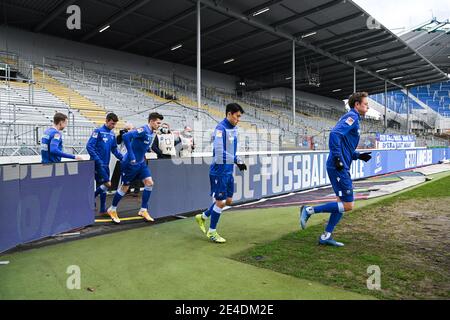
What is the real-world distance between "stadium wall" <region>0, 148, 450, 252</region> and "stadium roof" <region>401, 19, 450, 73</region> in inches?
1896

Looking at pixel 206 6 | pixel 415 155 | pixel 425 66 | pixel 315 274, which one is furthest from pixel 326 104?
pixel 315 274

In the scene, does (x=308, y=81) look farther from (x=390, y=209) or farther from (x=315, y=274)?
(x=315, y=274)

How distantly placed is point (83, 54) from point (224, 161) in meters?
22.5

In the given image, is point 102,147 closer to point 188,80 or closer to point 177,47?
point 177,47

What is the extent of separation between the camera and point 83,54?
24156 mm

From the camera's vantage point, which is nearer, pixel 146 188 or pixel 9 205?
pixel 9 205

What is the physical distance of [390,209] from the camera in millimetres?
7375

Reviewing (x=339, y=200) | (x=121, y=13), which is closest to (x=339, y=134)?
(x=339, y=200)

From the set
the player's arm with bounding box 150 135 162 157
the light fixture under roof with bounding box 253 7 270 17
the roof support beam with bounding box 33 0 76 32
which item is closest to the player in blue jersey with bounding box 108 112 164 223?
the player's arm with bounding box 150 135 162 157

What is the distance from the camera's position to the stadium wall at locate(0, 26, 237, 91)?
21.1 meters

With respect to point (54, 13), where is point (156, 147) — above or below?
below

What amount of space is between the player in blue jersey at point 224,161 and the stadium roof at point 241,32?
1423 cm

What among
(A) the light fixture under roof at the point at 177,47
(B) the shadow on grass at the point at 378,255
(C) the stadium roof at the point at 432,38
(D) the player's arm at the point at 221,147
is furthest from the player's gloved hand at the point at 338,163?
(C) the stadium roof at the point at 432,38
